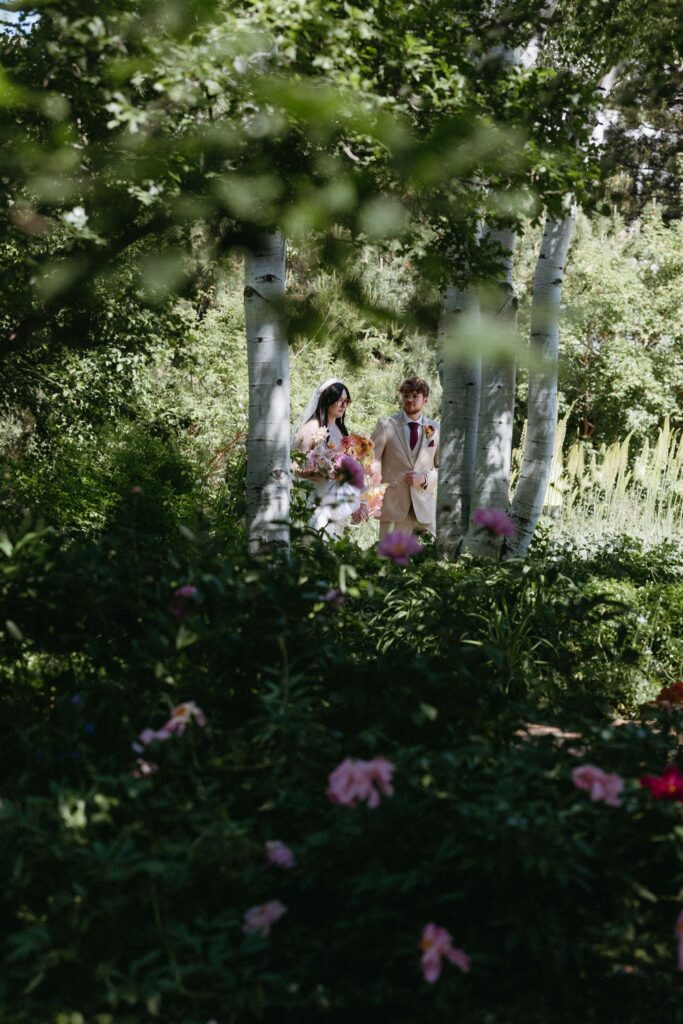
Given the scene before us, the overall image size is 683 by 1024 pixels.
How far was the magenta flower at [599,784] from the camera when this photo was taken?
1.96 metres

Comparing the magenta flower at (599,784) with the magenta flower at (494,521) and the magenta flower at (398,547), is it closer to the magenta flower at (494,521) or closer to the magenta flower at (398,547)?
the magenta flower at (398,547)

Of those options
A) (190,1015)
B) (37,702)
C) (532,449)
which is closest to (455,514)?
(532,449)

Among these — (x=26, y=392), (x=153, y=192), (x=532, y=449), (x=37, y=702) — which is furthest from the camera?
(x=26, y=392)

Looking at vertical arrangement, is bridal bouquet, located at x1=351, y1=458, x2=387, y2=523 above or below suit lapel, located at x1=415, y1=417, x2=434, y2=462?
below

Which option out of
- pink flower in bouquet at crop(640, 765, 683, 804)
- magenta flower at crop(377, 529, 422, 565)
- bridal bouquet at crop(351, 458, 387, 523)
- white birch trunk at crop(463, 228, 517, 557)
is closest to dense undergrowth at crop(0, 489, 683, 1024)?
pink flower in bouquet at crop(640, 765, 683, 804)

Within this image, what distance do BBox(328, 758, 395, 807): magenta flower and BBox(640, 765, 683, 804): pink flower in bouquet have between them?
0.56m

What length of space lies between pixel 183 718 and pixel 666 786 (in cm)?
104

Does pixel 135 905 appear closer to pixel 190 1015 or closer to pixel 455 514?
pixel 190 1015

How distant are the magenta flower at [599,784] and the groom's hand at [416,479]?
4933mm

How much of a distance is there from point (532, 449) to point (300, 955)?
4.44m

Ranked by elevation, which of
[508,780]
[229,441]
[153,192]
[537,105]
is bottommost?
[229,441]

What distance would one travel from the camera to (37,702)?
2664 mm

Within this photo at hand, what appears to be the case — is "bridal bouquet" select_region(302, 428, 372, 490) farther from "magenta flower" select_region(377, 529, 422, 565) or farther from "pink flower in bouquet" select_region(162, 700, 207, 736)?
"pink flower in bouquet" select_region(162, 700, 207, 736)

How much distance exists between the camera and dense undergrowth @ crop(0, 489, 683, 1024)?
176cm
